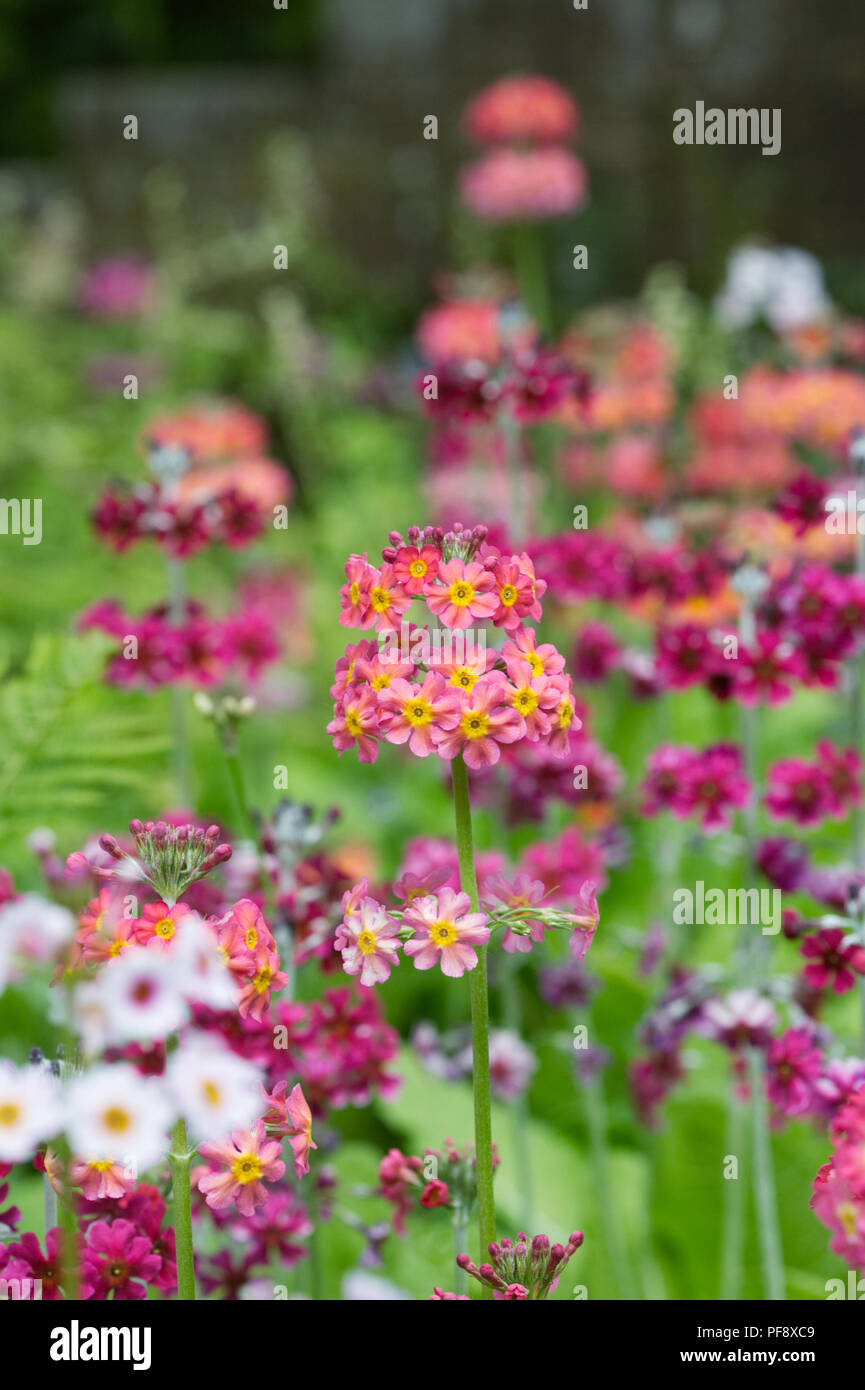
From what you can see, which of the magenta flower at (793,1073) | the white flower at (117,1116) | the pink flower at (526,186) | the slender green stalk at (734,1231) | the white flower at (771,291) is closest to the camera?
the white flower at (117,1116)

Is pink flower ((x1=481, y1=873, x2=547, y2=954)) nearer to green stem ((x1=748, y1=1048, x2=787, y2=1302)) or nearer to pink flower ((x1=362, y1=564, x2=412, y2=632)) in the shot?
pink flower ((x1=362, y1=564, x2=412, y2=632))

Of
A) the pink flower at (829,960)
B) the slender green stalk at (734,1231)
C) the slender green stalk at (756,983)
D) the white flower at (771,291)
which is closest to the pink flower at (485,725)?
the pink flower at (829,960)

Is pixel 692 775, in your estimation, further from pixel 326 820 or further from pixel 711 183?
pixel 711 183

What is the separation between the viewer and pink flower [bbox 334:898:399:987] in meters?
0.74

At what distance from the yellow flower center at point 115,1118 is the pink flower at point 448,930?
17 cm

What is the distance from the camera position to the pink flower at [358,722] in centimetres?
76

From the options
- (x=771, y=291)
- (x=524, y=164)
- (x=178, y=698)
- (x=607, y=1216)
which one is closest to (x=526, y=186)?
(x=524, y=164)

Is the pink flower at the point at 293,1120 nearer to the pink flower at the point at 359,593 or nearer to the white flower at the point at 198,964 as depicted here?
the white flower at the point at 198,964

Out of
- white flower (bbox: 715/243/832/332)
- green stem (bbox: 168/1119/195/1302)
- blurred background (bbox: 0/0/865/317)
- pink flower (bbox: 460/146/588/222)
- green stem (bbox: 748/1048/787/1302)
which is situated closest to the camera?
green stem (bbox: 168/1119/195/1302)

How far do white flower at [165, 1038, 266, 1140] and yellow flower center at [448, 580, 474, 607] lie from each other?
268mm

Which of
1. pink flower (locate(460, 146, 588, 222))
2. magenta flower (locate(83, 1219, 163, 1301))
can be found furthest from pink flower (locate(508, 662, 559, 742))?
pink flower (locate(460, 146, 588, 222))

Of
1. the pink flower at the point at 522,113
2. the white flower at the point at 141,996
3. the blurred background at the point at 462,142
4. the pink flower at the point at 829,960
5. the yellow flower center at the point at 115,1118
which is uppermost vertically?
the blurred background at the point at 462,142

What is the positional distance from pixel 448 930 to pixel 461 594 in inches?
7.1
